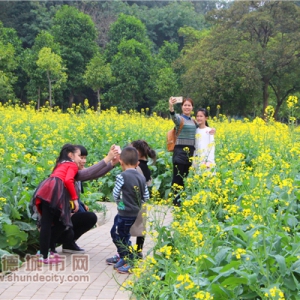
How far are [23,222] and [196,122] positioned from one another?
3.09 metres

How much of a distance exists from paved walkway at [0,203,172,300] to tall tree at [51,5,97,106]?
43.2m

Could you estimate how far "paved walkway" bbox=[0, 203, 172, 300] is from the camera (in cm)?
454

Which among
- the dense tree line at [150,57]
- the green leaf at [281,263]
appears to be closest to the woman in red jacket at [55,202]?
the green leaf at [281,263]

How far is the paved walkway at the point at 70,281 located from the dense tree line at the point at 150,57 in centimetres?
1200

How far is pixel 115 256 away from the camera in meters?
5.48

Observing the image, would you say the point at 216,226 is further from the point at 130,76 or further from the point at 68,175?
the point at 130,76

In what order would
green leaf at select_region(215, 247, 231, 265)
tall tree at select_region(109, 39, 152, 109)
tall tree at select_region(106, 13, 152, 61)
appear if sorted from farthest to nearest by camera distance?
tall tree at select_region(106, 13, 152, 61), tall tree at select_region(109, 39, 152, 109), green leaf at select_region(215, 247, 231, 265)

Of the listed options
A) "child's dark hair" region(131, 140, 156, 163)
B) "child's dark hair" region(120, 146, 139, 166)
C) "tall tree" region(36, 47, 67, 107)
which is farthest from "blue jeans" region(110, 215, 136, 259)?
"tall tree" region(36, 47, 67, 107)

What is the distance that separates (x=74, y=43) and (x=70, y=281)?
151ft

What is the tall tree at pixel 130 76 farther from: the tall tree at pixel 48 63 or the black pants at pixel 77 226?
the black pants at pixel 77 226

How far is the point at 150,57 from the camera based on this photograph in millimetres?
50969

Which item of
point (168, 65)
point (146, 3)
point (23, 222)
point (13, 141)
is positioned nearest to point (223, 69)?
point (168, 65)

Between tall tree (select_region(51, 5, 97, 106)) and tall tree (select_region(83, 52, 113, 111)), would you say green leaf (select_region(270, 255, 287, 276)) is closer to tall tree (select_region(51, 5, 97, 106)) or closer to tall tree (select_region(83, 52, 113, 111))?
tall tree (select_region(83, 52, 113, 111))

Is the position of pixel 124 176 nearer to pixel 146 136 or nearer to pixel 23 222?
pixel 23 222
